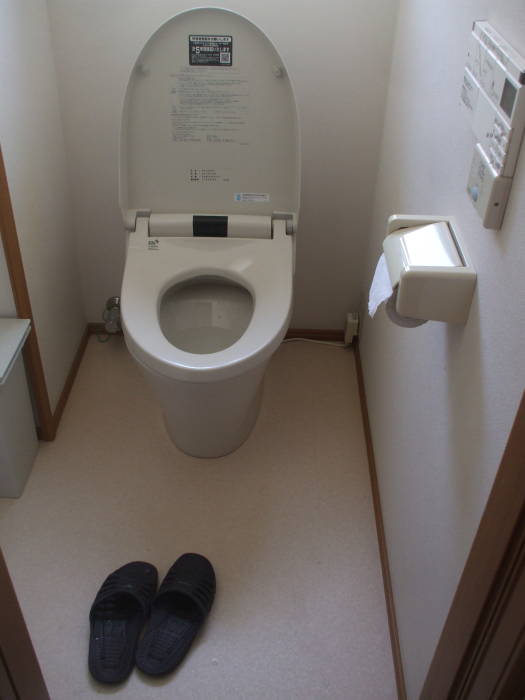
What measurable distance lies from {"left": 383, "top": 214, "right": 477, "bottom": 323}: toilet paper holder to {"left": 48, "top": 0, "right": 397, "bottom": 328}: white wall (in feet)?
2.98

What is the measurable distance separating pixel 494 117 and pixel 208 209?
998 millimetres

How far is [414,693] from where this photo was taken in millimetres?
1218

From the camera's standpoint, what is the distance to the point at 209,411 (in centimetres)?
160

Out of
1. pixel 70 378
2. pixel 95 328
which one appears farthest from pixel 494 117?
pixel 95 328

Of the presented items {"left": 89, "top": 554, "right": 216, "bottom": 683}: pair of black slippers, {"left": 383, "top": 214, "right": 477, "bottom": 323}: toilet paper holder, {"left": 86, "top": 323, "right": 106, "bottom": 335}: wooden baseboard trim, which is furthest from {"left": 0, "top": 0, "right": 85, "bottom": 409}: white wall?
{"left": 383, "top": 214, "right": 477, "bottom": 323}: toilet paper holder

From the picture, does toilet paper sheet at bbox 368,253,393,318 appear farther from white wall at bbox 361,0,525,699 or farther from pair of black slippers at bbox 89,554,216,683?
pair of black slippers at bbox 89,554,216,683

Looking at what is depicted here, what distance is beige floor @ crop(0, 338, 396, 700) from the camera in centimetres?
136

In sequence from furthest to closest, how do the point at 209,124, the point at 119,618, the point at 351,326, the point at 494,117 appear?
the point at 351,326 < the point at 209,124 < the point at 119,618 < the point at 494,117

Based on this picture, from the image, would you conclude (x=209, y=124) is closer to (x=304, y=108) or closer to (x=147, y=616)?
(x=304, y=108)

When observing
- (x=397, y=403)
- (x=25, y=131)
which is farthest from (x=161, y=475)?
(x=25, y=131)

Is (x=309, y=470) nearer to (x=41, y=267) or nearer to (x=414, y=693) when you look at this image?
(x=414, y=693)

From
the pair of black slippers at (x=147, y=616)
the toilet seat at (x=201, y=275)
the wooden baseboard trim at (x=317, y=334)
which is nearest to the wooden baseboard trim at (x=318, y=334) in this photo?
the wooden baseboard trim at (x=317, y=334)

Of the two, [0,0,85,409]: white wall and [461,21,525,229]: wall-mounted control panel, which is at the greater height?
[461,21,525,229]: wall-mounted control panel

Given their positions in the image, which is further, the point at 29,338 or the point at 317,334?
the point at 317,334
